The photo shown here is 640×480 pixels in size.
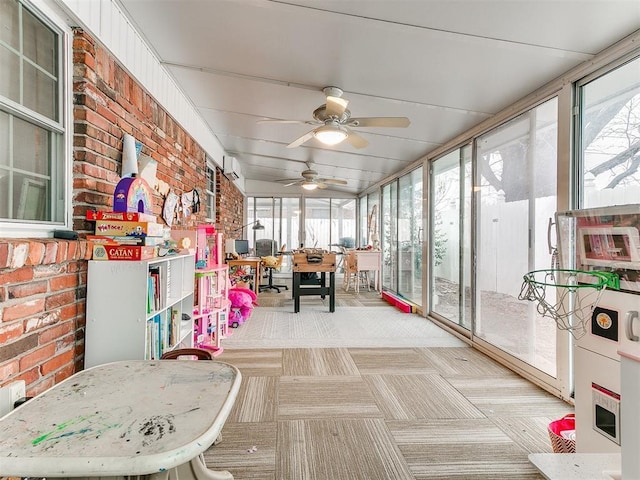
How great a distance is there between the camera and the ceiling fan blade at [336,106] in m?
2.79

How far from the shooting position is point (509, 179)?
10.7 ft

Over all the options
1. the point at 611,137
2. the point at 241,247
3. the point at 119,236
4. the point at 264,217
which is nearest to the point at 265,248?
the point at 241,247

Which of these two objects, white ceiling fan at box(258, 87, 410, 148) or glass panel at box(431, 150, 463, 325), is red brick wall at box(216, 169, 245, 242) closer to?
white ceiling fan at box(258, 87, 410, 148)

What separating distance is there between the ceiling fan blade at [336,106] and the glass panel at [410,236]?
295cm

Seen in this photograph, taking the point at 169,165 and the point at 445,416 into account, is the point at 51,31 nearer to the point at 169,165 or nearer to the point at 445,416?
the point at 169,165

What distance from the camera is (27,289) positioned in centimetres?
150

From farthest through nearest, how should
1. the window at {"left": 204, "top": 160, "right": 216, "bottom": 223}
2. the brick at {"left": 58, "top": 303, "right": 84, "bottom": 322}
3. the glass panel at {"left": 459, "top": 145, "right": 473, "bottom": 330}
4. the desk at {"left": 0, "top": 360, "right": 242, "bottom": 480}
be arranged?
the window at {"left": 204, "top": 160, "right": 216, "bottom": 223} < the glass panel at {"left": 459, "top": 145, "right": 473, "bottom": 330} < the brick at {"left": 58, "top": 303, "right": 84, "bottom": 322} < the desk at {"left": 0, "top": 360, "right": 242, "bottom": 480}

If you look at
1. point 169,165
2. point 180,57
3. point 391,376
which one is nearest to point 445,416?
point 391,376

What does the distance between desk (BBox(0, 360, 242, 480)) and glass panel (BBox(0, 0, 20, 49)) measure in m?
1.58

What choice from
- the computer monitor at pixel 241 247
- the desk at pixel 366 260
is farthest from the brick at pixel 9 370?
the desk at pixel 366 260

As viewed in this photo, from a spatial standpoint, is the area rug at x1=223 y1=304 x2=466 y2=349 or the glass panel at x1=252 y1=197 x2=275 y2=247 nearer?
the area rug at x1=223 y1=304 x2=466 y2=349

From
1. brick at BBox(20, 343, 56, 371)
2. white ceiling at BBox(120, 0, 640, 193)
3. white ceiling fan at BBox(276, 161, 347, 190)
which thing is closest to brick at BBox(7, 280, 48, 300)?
brick at BBox(20, 343, 56, 371)

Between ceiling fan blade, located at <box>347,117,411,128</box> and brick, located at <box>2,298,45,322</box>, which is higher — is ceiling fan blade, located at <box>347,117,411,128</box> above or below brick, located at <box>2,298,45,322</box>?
above

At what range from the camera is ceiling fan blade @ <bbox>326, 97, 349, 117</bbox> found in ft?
9.17
